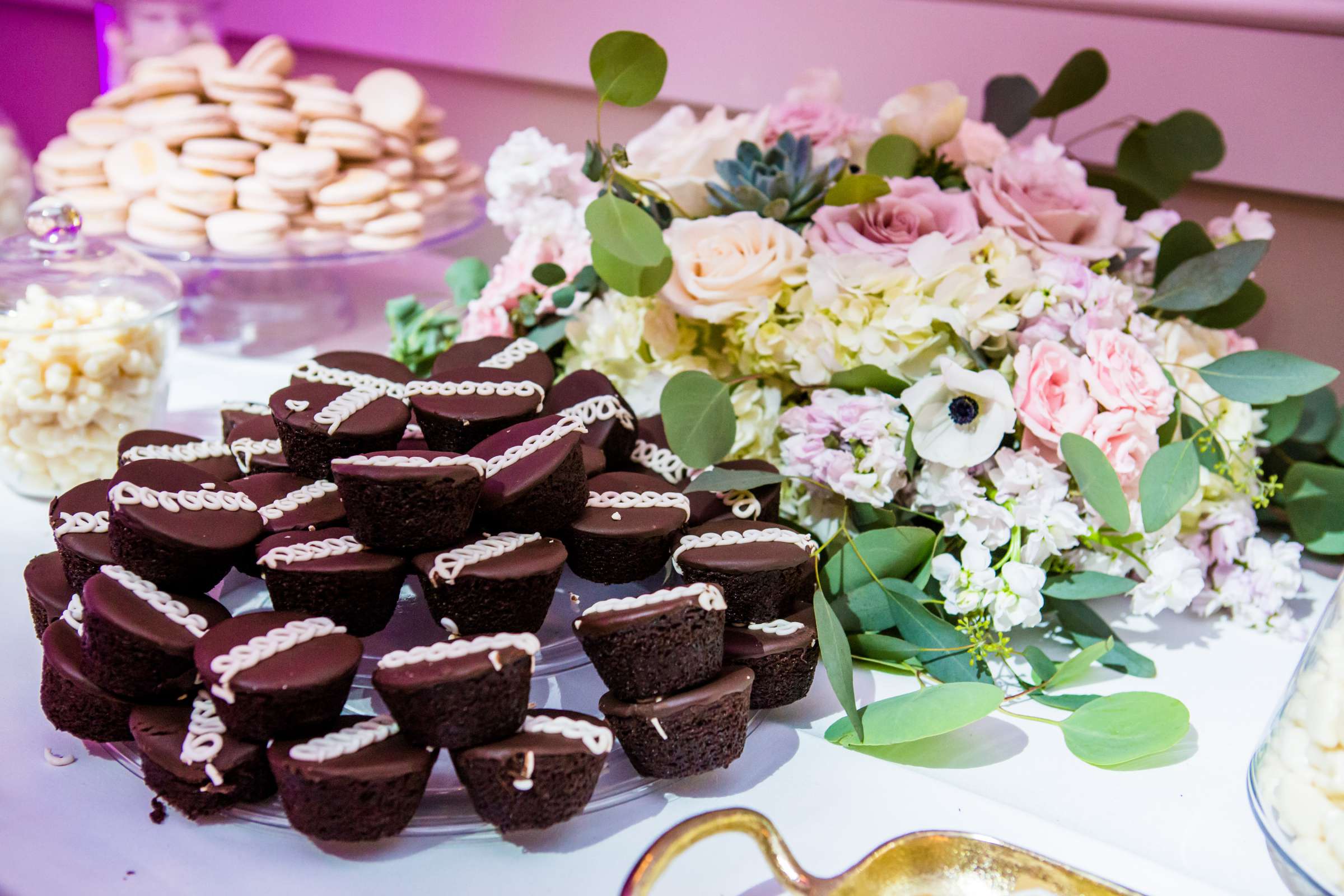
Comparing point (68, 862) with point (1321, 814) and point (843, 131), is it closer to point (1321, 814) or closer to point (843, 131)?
point (1321, 814)

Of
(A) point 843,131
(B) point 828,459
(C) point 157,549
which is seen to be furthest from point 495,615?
(A) point 843,131

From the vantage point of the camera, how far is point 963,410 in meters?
0.82

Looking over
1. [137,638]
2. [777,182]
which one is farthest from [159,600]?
[777,182]

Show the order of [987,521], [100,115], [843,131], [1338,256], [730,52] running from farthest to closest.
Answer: [730,52] < [100,115] < [1338,256] < [843,131] < [987,521]

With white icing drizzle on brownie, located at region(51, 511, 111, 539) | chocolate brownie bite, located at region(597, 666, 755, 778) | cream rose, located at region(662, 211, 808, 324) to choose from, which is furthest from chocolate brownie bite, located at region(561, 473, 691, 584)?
white icing drizzle on brownie, located at region(51, 511, 111, 539)

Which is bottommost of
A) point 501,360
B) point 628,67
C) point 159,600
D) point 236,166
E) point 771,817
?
point 771,817

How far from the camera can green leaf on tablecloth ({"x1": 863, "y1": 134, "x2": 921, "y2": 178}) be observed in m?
1.03

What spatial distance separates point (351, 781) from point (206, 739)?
10cm

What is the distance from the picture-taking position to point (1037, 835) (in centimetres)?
67

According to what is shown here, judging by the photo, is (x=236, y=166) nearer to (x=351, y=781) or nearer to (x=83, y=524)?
(x=83, y=524)

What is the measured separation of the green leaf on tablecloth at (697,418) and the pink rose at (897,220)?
0.18 metres

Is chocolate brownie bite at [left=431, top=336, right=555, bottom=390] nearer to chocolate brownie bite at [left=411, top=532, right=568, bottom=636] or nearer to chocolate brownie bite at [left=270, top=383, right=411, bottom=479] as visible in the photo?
chocolate brownie bite at [left=270, top=383, right=411, bottom=479]

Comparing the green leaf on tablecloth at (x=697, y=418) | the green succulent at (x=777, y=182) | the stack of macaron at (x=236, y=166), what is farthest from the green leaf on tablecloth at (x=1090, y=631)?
the stack of macaron at (x=236, y=166)

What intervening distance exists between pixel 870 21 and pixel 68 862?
1.30 meters
